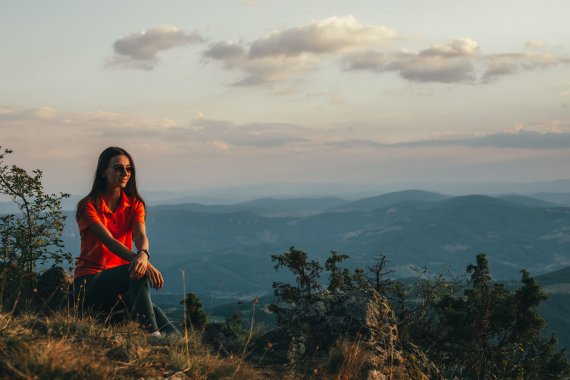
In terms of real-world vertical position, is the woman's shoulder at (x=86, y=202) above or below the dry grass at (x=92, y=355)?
above

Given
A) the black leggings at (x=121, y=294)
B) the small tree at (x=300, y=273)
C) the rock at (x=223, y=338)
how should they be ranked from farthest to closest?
1. the small tree at (x=300, y=273)
2. the rock at (x=223, y=338)
3. the black leggings at (x=121, y=294)

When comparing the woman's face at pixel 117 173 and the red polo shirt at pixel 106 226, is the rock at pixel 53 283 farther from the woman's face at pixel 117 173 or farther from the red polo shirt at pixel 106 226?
the woman's face at pixel 117 173

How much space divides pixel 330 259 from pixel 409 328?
41.4 feet

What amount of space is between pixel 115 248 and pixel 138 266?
645mm

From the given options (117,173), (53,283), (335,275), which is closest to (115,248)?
(117,173)

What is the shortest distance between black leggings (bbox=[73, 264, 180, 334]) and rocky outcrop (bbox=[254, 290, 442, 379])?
5.06 ft

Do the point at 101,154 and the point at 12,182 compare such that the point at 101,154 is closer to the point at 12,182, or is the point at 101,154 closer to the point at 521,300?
the point at 12,182

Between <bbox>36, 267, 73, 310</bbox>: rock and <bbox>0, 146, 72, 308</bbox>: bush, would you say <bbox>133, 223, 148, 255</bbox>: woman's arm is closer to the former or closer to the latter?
<bbox>36, 267, 73, 310</bbox>: rock

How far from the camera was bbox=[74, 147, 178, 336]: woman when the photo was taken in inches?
267

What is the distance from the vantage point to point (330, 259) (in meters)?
22.3

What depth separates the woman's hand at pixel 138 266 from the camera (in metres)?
6.62

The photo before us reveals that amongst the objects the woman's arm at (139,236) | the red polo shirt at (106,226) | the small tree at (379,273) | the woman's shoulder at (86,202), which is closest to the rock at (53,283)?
the red polo shirt at (106,226)

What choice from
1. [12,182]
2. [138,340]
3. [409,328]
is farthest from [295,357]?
[12,182]

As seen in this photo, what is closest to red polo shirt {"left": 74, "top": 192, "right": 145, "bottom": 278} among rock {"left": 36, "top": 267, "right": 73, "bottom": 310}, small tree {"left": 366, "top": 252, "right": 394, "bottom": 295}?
rock {"left": 36, "top": 267, "right": 73, "bottom": 310}
